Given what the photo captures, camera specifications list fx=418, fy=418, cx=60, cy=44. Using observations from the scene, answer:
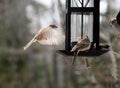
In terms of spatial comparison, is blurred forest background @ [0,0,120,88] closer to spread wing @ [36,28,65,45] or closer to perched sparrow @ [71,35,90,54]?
spread wing @ [36,28,65,45]

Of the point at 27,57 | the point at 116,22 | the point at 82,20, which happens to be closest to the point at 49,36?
the point at 82,20

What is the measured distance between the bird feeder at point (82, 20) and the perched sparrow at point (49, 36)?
0.08 metres

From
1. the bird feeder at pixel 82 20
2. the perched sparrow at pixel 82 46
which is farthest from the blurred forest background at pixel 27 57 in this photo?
the perched sparrow at pixel 82 46

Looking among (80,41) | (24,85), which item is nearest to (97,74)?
(80,41)

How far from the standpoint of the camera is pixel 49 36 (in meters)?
1.92

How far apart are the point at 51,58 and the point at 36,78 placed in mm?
437

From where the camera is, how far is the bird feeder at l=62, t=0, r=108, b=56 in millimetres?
1987

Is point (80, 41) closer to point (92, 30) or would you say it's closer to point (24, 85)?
point (92, 30)

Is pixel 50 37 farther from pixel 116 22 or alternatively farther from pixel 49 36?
pixel 116 22

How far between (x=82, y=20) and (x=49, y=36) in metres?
0.19

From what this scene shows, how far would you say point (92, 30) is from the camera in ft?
6.61

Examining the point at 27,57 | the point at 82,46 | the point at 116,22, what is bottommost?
the point at 27,57

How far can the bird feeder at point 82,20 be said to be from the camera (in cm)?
199

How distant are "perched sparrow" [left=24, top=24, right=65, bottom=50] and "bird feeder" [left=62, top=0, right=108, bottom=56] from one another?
0.08 metres
